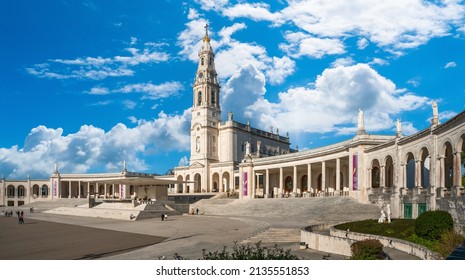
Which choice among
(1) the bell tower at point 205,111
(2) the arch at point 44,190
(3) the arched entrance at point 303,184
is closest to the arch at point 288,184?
(3) the arched entrance at point 303,184

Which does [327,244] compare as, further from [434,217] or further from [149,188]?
[149,188]

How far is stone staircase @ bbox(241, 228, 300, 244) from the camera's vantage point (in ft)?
103

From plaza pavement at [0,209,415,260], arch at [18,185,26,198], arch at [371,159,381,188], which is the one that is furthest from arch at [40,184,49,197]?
arch at [371,159,381,188]

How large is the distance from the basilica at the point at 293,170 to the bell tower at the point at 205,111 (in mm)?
229

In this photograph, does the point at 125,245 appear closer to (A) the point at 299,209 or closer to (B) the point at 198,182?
(A) the point at 299,209

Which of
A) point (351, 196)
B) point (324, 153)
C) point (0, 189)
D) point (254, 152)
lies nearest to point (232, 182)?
point (254, 152)

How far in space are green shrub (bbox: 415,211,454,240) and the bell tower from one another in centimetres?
7673

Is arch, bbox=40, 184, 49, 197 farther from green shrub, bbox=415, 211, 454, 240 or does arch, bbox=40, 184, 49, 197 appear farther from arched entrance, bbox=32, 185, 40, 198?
green shrub, bbox=415, 211, 454, 240

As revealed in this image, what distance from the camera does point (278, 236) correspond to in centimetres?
3262

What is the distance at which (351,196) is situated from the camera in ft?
178

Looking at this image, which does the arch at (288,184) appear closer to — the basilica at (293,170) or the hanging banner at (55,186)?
the basilica at (293,170)

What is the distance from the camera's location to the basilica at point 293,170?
3575 centimetres

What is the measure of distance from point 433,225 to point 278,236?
12228 mm
